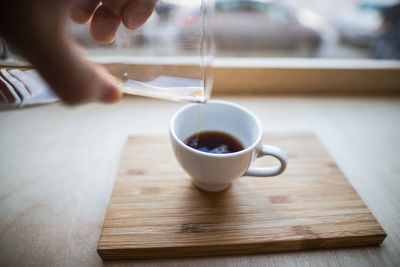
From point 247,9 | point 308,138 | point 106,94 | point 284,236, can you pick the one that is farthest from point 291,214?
point 247,9

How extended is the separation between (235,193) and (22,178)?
428 millimetres

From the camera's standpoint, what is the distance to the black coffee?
0.48 meters

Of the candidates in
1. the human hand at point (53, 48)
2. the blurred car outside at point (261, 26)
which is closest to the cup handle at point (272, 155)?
the human hand at point (53, 48)

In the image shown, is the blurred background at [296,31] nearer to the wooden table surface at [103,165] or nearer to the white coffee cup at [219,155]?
the wooden table surface at [103,165]

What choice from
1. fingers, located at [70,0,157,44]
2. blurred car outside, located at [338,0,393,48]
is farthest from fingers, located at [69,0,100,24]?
blurred car outside, located at [338,0,393,48]

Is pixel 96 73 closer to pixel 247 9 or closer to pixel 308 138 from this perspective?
pixel 308 138

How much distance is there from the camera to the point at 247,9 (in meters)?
1.97

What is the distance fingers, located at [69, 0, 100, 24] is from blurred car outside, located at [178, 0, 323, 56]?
1575 millimetres

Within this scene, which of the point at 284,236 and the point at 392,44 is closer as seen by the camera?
the point at 284,236

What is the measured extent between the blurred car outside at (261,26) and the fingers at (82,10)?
5.17ft

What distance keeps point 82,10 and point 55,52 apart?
251mm

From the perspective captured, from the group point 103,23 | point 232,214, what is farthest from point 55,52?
point 232,214

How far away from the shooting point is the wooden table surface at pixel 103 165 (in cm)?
38

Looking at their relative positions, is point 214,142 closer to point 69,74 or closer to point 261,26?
point 69,74
